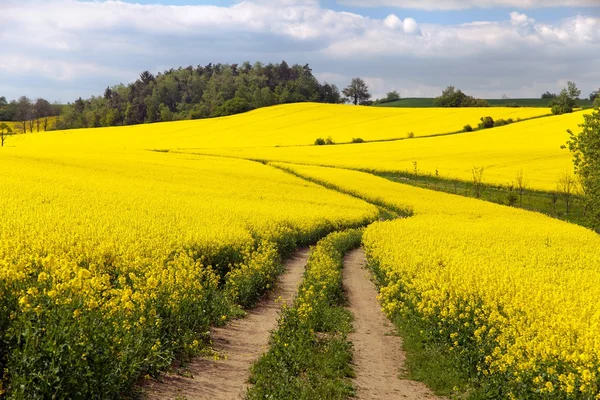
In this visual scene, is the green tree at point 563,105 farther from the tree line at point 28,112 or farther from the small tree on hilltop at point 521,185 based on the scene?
the tree line at point 28,112

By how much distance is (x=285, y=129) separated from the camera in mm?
93438

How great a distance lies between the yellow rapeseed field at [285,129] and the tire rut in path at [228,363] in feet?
210

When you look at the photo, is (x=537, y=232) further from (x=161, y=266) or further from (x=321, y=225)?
(x=161, y=266)

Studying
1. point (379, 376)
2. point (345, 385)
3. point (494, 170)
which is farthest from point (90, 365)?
point (494, 170)

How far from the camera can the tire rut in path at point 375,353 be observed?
8893 mm

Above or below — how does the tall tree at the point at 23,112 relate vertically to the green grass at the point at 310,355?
above

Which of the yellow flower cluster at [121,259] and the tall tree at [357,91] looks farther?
the tall tree at [357,91]

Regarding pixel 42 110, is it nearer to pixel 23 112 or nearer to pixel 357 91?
pixel 23 112

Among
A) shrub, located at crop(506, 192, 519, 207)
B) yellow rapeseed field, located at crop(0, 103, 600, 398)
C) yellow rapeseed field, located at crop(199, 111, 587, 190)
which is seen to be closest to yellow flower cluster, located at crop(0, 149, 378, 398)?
yellow rapeseed field, located at crop(0, 103, 600, 398)

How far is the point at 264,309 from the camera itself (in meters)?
13.3

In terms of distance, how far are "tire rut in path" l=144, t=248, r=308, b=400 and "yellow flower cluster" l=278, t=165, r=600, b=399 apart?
2698 mm

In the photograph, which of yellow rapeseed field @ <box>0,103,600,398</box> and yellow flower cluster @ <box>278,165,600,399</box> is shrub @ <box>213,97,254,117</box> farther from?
yellow flower cluster @ <box>278,165,600,399</box>

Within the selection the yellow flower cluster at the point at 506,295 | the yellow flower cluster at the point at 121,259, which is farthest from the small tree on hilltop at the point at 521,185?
the yellow flower cluster at the point at 506,295

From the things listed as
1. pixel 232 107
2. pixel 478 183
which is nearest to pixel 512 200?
pixel 478 183
